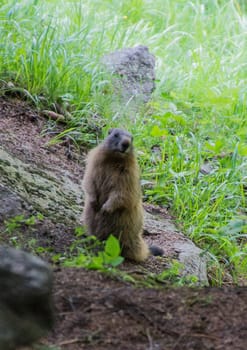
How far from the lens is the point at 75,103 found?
6.80 m

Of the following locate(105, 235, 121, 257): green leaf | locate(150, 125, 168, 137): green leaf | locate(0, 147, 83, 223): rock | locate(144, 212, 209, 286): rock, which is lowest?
locate(144, 212, 209, 286): rock

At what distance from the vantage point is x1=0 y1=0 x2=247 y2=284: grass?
6316 millimetres

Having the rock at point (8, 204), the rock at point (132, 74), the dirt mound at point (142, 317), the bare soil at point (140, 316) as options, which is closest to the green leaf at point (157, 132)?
the rock at point (132, 74)

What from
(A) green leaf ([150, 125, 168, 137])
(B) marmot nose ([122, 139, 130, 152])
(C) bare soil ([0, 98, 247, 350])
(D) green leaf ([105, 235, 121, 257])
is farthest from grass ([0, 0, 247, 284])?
(C) bare soil ([0, 98, 247, 350])

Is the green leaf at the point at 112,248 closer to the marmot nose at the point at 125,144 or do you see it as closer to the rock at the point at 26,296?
the rock at the point at 26,296

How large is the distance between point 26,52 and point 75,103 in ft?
2.14

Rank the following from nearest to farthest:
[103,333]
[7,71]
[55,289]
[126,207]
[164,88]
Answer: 1. [103,333]
2. [55,289]
3. [126,207]
4. [7,71]
5. [164,88]

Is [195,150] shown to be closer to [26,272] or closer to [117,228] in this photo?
[117,228]

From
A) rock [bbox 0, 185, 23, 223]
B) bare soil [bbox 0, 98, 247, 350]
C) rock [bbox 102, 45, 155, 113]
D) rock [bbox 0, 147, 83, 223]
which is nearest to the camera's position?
bare soil [bbox 0, 98, 247, 350]

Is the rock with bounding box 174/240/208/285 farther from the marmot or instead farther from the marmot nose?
the marmot nose

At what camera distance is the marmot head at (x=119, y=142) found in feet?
15.5

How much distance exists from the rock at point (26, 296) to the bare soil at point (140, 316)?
0.18 meters

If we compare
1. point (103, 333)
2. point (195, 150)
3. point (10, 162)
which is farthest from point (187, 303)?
point (195, 150)

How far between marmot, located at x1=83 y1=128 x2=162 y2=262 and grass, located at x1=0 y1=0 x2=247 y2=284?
3.21ft
